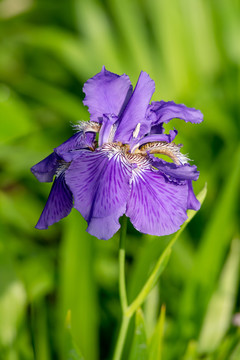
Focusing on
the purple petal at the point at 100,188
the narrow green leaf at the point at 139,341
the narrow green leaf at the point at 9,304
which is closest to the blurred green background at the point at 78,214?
the narrow green leaf at the point at 9,304

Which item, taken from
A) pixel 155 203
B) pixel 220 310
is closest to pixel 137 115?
pixel 155 203

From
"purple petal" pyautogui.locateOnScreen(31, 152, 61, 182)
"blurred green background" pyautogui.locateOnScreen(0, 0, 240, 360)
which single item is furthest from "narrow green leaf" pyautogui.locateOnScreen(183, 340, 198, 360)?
"purple petal" pyautogui.locateOnScreen(31, 152, 61, 182)

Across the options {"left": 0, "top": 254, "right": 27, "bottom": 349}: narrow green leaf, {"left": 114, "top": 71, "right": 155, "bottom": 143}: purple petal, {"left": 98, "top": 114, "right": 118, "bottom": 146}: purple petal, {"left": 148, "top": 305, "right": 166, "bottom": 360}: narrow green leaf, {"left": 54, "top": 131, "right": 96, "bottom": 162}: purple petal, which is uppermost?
{"left": 114, "top": 71, "right": 155, "bottom": 143}: purple petal

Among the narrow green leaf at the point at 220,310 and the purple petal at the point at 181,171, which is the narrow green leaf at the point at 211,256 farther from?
the purple petal at the point at 181,171

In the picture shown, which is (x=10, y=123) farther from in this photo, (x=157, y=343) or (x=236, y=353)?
(x=236, y=353)

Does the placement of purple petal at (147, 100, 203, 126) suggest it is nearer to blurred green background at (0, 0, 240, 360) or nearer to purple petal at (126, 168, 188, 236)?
purple petal at (126, 168, 188, 236)
